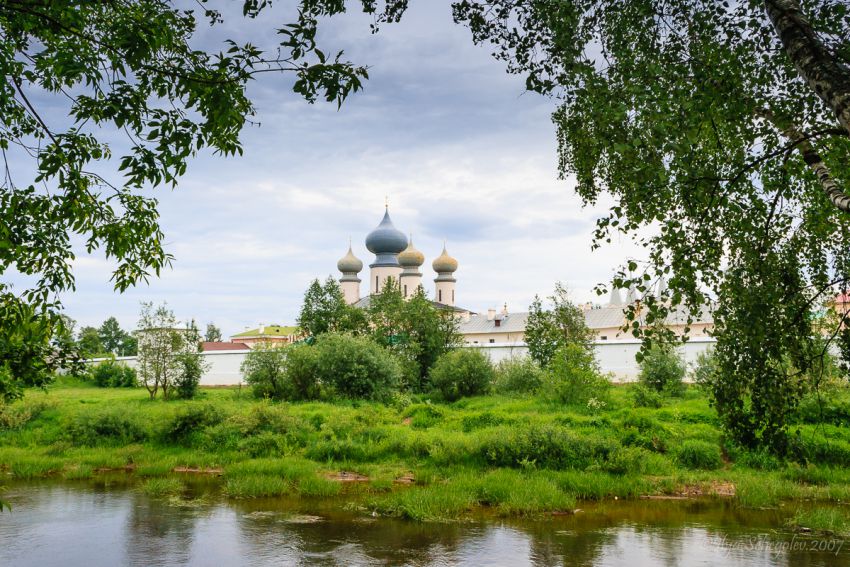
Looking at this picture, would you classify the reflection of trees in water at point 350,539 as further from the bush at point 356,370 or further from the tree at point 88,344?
the bush at point 356,370

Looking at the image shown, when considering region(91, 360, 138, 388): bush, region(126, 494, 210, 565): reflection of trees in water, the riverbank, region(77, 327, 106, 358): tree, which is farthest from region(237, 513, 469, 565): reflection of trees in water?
region(91, 360, 138, 388): bush

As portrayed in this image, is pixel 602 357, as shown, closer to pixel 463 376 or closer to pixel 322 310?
pixel 463 376

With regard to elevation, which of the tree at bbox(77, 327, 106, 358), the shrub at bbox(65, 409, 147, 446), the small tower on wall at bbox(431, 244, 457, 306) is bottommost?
the shrub at bbox(65, 409, 147, 446)

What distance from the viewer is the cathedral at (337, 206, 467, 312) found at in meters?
59.8

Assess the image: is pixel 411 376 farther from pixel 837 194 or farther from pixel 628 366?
pixel 837 194

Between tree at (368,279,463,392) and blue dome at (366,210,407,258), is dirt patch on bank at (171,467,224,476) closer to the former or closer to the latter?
tree at (368,279,463,392)

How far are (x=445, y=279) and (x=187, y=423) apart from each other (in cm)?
4610

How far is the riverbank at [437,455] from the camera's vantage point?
12633 mm

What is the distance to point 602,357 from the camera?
28.1 metres

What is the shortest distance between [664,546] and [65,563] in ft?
27.2

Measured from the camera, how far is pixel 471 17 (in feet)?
18.4

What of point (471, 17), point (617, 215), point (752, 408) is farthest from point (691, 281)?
point (471, 17)

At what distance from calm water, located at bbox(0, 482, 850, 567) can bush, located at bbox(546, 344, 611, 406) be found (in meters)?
6.96

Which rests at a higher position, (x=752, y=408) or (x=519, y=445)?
(x=752, y=408)
